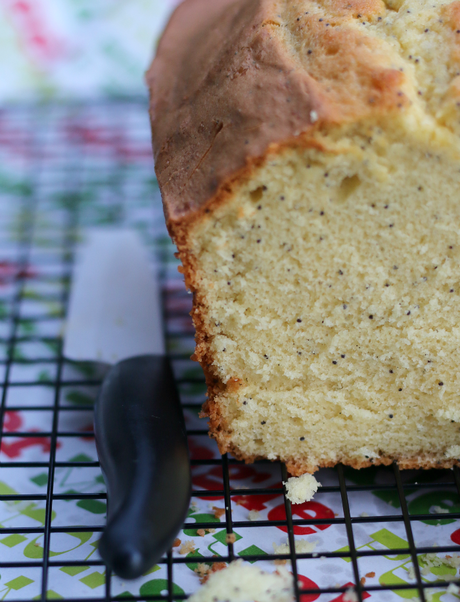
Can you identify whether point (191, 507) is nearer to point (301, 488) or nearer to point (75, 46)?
point (301, 488)

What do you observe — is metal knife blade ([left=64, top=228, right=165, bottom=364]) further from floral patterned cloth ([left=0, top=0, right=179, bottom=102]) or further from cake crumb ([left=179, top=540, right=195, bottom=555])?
floral patterned cloth ([left=0, top=0, right=179, bottom=102])

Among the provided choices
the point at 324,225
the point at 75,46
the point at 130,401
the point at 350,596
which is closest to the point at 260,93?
the point at 324,225

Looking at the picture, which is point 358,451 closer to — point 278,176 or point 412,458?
point 412,458

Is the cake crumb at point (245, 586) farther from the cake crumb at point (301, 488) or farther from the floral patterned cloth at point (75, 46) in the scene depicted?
the floral patterned cloth at point (75, 46)

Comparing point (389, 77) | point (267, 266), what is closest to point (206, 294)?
point (267, 266)

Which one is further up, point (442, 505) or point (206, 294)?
Result: point (206, 294)
